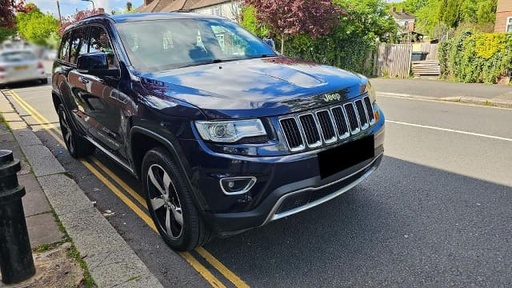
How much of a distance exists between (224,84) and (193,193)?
83 cm

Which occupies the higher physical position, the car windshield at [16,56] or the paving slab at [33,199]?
A: the car windshield at [16,56]

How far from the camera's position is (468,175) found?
474 cm

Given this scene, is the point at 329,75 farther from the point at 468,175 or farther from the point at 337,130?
the point at 468,175

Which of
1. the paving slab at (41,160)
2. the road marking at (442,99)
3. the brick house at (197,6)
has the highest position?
the brick house at (197,6)

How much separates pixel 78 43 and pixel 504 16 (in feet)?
81.0

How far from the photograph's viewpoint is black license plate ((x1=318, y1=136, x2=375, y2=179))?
280 cm

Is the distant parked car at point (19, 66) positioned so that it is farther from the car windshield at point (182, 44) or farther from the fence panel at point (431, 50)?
the fence panel at point (431, 50)

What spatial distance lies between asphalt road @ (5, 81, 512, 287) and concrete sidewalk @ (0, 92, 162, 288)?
15cm

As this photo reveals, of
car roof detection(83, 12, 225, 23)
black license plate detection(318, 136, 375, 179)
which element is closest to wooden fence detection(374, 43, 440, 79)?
car roof detection(83, 12, 225, 23)

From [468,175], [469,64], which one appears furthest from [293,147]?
[469,64]

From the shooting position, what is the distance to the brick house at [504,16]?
22.2 meters

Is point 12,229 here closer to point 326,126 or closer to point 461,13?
point 326,126

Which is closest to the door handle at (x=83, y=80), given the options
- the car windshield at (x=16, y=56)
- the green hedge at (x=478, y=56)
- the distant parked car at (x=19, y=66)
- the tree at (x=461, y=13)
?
the distant parked car at (x=19, y=66)

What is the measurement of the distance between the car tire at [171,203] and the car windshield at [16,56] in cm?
109
